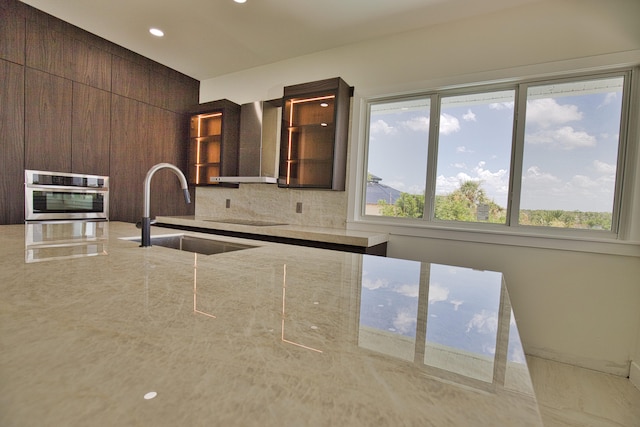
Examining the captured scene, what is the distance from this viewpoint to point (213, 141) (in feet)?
12.6

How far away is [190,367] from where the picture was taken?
42 centimetres

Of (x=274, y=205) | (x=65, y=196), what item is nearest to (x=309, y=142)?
(x=274, y=205)

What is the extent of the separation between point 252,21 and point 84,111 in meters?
1.93

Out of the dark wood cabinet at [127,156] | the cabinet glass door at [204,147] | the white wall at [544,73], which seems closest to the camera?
the white wall at [544,73]

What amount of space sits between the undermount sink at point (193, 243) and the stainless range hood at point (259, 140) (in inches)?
64.2

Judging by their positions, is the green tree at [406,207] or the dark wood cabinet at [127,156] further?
the dark wood cabinet at [127,156]

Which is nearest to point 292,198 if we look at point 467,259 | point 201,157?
point 201,157

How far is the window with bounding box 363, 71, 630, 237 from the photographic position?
222 centimetres

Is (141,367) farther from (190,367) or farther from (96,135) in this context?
(96,135)

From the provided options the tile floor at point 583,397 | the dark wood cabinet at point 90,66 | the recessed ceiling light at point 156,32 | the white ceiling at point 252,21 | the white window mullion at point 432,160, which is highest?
the white ceiling at point 252,21

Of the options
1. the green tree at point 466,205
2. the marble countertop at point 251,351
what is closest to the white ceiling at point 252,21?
the green tree at point 466,205

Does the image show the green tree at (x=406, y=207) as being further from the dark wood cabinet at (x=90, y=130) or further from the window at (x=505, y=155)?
the dark wood cabinet at (x=90, y=130)

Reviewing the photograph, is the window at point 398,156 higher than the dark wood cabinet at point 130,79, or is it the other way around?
the dark wood cabinet at point 130,79

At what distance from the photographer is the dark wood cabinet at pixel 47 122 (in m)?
2.68
